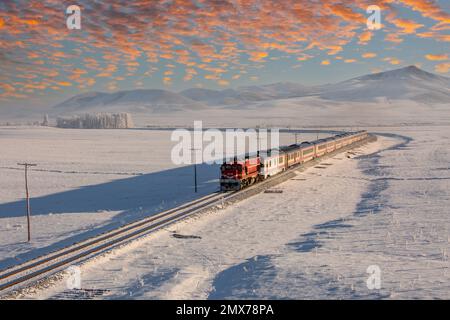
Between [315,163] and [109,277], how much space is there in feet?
174

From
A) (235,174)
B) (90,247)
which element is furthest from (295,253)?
(235,174)

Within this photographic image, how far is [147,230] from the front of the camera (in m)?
31.6

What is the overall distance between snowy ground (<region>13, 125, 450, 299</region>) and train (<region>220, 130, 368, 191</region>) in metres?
2.99

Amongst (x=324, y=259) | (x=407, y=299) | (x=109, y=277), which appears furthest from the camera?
(x=324, y=259)

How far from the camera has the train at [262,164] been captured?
148ft

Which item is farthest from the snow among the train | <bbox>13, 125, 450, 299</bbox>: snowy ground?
the train

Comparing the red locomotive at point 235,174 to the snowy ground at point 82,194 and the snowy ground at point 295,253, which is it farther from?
the snowy ground at point 82,194

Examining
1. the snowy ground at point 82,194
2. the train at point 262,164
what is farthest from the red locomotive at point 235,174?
the snowy ground at point 82,194

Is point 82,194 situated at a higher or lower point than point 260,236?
higher

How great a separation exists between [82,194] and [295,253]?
1276 inches

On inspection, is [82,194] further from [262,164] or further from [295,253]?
[295,253]

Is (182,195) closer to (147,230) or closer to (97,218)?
(97,218)

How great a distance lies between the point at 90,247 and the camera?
27766mm
